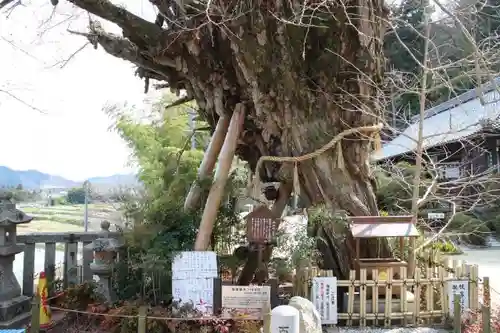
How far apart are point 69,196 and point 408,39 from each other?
1882cm

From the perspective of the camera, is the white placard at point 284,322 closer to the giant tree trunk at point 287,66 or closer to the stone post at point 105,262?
the stone post at point 105,262

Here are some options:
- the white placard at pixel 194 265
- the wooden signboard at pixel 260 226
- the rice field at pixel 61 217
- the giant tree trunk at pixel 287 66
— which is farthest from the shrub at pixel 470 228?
the white placard at pixel 194 265

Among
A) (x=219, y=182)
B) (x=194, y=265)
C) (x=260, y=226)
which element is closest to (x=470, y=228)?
(x=260, y=226)

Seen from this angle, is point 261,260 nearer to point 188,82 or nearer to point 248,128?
point 248,128

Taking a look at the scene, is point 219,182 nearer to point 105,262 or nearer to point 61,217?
point 105,262

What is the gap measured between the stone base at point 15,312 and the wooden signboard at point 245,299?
263cm

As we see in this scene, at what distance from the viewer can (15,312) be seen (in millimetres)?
6031

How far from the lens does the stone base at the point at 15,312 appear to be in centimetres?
579

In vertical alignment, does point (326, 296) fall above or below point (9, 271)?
below

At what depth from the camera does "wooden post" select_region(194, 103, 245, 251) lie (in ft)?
20.0

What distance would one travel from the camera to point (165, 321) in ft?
16.8

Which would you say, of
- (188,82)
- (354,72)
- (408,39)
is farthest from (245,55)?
(408,39)

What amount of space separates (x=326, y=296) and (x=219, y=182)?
2.09 metres

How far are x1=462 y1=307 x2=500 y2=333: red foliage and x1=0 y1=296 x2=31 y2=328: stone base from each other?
550 centimetres
